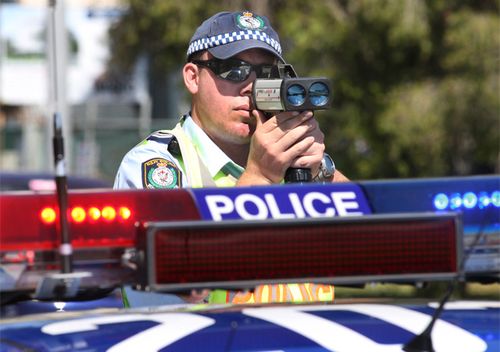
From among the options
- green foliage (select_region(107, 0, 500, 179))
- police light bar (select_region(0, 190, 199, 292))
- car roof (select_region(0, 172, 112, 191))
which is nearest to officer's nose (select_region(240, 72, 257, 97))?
police light bar (select_region(0, 190, 199, 292))

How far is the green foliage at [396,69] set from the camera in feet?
46.6

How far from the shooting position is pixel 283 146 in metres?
2.86

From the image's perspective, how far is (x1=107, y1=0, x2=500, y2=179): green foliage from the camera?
14.2 metres

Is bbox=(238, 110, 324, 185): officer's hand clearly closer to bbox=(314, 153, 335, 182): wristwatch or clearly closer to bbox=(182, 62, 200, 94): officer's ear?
bbox=(314, 153, 335, 182): wristwatch

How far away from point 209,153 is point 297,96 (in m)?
0.45

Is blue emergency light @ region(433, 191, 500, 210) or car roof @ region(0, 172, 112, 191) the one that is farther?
car roof @ region(0, 172, 112, 191)

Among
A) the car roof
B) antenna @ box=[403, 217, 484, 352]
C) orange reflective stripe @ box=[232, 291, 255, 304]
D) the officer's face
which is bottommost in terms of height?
antenna @ box=[403, 217, 484, 352]

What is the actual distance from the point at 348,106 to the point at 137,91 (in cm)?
1785

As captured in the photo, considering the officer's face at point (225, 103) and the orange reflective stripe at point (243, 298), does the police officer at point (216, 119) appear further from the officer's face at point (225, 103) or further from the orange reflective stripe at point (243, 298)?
the orange reflective stripe at point (243, 298)

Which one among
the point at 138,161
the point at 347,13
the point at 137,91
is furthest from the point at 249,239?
the point at 137,91

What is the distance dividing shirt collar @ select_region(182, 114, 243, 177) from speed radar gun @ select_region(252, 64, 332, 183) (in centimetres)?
34

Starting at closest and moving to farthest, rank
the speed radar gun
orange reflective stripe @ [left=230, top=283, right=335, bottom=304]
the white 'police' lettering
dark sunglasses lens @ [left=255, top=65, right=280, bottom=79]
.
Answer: the white 'police' lettering < orange reflective stripe @ [left=230, top=283, right=335, bottom=304] < the speed radar gun < dark sunglasses lens @ [left=255, top=65, right=280, bottom=79]

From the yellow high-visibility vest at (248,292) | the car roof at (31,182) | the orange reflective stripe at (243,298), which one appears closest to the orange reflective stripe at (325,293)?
the yellow high-visibility vest at (248,292)

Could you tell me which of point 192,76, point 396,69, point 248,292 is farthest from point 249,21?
point 396,69
